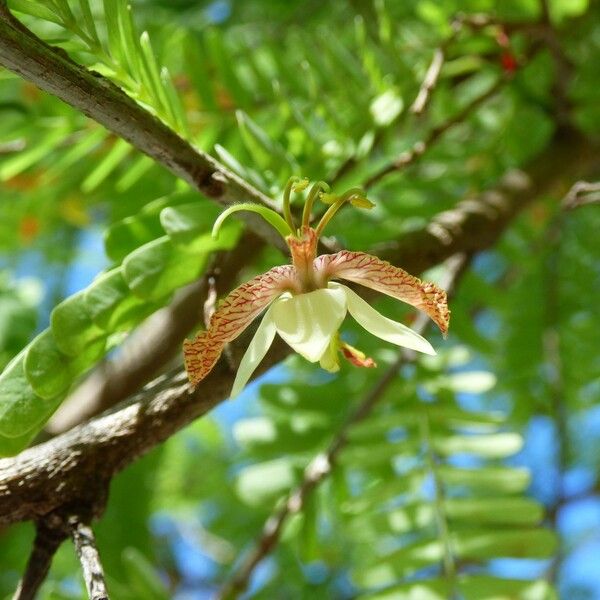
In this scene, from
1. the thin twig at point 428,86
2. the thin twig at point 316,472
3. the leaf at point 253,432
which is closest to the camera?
the thin twig at point 428,86

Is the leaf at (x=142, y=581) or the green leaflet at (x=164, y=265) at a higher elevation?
the green leaflet at (x=164, y=265)

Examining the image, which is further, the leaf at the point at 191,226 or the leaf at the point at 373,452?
the leaf at the point at 373,452

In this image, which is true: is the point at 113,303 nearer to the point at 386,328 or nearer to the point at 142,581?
the point at 386,328

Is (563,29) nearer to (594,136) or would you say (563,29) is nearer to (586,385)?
(594,136)

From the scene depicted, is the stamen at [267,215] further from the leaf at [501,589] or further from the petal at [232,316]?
the leaf at [501,589]

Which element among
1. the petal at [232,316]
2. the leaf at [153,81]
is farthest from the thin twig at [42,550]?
the leaf at [153,81]

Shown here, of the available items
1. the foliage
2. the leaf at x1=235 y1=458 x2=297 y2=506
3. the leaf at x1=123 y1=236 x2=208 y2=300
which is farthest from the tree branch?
the leaf at x1=123 y1=236 x2=208 y2=300

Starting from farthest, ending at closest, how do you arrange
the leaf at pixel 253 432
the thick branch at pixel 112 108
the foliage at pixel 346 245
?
the leaf at pixel 253 432, the foliage at pixel 346 245, the thick branch at pixel 112 108
